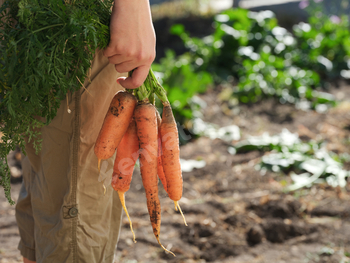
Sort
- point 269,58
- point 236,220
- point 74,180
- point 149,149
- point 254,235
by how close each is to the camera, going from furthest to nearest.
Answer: point 269,58 → point 236,220 → point 254,235 → point 149,149 → point 74,180

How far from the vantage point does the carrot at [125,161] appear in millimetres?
1700

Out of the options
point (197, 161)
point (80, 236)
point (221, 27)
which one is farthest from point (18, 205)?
point (221, 27)

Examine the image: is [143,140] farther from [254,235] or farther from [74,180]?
[254,235]

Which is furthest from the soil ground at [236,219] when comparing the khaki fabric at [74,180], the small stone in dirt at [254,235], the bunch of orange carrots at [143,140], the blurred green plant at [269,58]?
the blurred green plant at [269,58]

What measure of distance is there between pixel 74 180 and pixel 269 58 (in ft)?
15.3

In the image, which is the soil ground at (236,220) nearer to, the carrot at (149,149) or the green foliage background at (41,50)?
the carrot at (149,149)

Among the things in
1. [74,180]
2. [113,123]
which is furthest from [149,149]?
[74,180]

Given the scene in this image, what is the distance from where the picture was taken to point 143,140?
1670 mm

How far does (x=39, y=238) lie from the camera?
1.64m

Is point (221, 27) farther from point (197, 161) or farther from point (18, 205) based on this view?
point (18, 205)

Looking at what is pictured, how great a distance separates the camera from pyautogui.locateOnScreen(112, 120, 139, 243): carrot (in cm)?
170

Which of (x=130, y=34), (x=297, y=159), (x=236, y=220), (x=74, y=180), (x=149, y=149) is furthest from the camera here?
(x=297, y=159)

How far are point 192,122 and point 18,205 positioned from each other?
2.72 meters

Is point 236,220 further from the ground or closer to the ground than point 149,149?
closer to the ground
